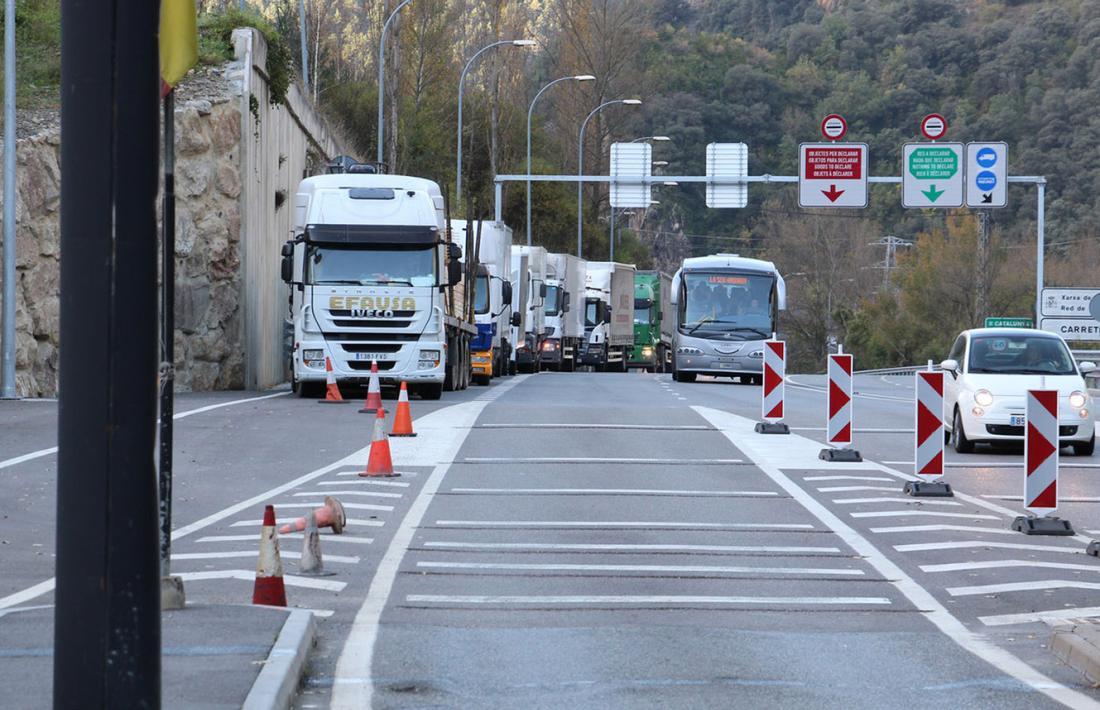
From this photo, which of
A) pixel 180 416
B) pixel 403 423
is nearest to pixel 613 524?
pixel 403 423

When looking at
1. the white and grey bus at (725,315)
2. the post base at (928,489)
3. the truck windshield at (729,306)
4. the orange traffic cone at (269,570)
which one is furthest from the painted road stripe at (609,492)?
the truck windshield at (729,306)

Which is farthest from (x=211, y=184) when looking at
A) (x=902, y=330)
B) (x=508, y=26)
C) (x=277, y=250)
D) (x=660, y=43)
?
(x=660, y=43)

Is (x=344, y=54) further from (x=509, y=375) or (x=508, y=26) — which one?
(x=509, y=375)

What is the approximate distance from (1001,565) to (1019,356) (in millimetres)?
10763

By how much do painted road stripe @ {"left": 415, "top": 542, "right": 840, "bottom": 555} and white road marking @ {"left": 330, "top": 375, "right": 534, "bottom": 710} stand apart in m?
0.46

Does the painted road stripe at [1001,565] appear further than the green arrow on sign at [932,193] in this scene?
No

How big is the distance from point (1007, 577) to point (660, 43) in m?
99.8

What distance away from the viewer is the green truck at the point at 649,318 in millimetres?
68375

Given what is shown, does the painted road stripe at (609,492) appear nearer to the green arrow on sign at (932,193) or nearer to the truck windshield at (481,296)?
the truck windshield at (481,296)

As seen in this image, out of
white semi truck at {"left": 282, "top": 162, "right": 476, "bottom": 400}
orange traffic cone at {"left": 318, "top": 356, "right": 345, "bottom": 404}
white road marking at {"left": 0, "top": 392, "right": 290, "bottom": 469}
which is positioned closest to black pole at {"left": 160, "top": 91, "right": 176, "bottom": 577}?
white road marking at {"left": 0, "top": 392, "right": 290, "bottom": 469}

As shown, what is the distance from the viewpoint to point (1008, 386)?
67.7ft

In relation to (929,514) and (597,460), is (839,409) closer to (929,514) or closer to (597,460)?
(597,460)

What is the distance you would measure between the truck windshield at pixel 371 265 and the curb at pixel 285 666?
19687mm

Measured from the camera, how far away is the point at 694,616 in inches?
361
